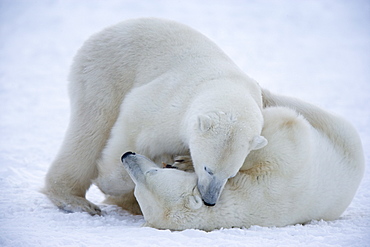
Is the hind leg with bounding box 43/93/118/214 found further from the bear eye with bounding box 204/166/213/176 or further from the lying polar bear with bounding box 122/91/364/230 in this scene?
the bear eye with bounding box 204/166/213/176

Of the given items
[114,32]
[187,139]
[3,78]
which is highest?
[114,32]

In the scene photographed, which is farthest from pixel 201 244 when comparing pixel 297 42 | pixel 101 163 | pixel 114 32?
pixel 297 42

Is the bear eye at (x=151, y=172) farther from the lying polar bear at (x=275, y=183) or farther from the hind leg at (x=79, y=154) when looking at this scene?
the hind leg at (x=79, y=154)

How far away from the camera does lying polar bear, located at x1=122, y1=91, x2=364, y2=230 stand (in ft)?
9.43

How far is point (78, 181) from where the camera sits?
3854mm

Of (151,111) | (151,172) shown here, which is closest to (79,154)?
(151,111)

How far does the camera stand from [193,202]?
9.34 feet

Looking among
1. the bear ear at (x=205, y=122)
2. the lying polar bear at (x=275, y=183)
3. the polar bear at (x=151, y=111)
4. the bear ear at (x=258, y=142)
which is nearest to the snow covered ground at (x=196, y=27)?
the lying polar bear at (x=275, y=183)

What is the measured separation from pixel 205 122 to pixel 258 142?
0.36 meters

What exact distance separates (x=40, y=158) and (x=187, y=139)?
2992 mm

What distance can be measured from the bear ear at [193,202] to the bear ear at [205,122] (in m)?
0.42

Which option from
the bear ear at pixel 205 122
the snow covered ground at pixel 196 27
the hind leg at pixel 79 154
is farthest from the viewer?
the hind leg at pixel 79 154

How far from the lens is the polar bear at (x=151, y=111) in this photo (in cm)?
293

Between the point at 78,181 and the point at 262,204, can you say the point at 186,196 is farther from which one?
the point at 78,181
